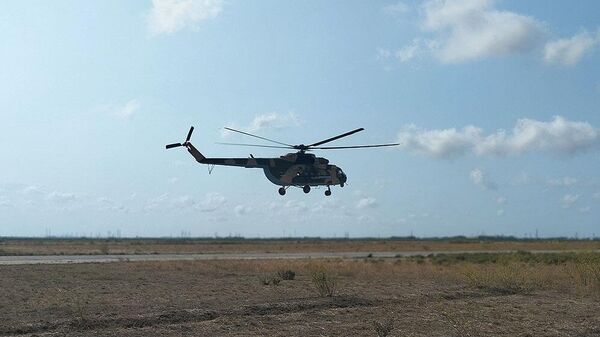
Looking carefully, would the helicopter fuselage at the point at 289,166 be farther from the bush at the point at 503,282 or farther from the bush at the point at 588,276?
the bush at the point at 588,276

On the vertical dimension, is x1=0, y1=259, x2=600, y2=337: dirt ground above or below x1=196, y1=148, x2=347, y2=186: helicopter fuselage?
below

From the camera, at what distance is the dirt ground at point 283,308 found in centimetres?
1859

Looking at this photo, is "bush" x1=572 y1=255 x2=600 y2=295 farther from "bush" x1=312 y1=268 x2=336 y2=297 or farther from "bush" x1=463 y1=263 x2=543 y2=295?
"bush" x1=312 y1=268 x2=336 y2=297

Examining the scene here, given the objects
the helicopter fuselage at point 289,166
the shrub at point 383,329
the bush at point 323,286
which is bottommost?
the shrub at point 383,329

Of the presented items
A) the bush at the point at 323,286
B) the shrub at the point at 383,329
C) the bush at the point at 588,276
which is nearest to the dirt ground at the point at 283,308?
the bush at the point at 323,286

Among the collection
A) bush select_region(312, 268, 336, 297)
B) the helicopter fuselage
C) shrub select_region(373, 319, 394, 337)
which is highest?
the helicopter fuselage

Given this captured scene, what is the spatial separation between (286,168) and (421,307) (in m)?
7.93

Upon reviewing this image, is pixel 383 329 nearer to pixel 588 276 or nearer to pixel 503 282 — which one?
pixel 503 282

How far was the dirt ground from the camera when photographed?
18.6 metres

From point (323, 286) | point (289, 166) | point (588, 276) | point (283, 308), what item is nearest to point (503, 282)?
point (588, 276)

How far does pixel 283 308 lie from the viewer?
22234mm

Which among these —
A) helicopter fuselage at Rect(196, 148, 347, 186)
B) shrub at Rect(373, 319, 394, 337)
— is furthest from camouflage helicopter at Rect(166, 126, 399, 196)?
shrub at Rect(373, 319, 394, 337)

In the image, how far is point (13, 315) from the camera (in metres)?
20.9

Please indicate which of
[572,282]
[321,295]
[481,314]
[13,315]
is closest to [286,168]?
[321,295]
